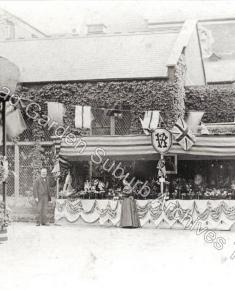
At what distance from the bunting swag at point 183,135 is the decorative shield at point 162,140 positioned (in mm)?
221

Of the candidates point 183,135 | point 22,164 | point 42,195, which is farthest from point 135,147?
point 22,164

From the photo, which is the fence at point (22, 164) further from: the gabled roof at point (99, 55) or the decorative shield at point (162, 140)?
the decorative shield at point (162, 140)

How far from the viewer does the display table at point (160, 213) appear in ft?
53.0

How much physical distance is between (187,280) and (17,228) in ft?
30.8

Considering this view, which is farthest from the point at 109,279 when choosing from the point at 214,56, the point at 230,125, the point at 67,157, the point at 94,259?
the point at 214,56

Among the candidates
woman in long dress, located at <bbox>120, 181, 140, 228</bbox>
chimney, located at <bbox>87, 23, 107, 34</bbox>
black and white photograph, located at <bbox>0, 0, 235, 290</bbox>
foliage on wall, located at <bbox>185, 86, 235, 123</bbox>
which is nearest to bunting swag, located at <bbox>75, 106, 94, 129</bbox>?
black and white photograph, located at <bbox>0, 0, 235, 290</bbox>

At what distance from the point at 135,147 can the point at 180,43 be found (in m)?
6.84

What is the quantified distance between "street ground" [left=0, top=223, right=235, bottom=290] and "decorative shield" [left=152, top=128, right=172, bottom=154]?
251 cm

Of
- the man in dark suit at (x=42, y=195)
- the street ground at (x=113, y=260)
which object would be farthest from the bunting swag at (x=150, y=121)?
the man in dark suit at (x=42, y=195)

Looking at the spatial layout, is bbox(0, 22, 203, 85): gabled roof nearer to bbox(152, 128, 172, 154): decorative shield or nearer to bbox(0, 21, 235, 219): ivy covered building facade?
bbox(0, 21, 235, 219): ivy covered building facade

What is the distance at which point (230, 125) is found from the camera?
22.1 meters

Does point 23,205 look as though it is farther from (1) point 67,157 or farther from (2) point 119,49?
(2) point 119,49

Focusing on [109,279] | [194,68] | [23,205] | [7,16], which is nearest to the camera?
[109,279]

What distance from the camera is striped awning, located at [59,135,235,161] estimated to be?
55.5ft
